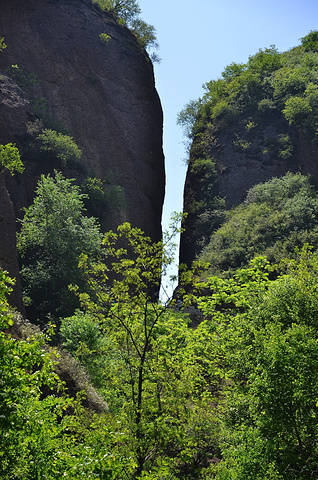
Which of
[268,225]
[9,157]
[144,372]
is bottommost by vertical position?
[144,372]

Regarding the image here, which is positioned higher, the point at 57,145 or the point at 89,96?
the point at 89,96

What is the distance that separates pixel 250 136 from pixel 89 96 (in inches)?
587

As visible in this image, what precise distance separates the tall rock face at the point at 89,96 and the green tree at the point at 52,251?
7.47 meters

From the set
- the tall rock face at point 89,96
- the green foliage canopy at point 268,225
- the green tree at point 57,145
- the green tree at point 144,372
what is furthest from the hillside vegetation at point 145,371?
the green foliage canopy at point 268,225

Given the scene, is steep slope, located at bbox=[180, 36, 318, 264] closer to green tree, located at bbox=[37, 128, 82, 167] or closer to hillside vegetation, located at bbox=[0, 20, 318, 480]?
green tree, located at bbox=[37, 128, 82, 167]

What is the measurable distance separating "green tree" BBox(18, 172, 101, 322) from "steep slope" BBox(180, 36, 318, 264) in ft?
45.9

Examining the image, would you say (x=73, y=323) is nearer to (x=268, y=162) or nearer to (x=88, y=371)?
(x=88, y=371)

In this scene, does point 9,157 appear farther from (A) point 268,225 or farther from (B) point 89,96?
(B) point 89,96

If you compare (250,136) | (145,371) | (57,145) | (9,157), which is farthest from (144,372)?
(250,136)

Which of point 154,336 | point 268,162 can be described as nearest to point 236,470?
point 154,336

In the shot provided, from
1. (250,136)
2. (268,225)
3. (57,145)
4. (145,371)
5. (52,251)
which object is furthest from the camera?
(250,136)

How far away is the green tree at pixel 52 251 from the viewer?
23594mm

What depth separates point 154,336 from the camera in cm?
967

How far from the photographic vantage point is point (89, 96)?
4147 centimetres
